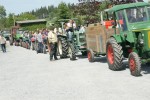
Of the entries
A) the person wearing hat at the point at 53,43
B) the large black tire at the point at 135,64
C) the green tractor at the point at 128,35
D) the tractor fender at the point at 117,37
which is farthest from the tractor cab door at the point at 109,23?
the person wearing hat at the point at 53,43

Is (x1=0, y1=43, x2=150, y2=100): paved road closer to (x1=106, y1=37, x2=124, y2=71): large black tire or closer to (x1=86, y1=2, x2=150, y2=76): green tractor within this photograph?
(x1=106, y1=37, x2=124, y2=71): large black tire

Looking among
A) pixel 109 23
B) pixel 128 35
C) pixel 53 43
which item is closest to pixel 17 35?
pixel 53 43

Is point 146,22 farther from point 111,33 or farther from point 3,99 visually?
point 3,99

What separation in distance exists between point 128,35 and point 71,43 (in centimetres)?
671

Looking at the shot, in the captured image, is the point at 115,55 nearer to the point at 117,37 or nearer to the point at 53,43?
the point at 117,37

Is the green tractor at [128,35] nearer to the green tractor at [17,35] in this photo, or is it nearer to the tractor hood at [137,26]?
the tractor hood at [137,26]

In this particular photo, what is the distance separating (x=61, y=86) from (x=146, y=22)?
13.8ft

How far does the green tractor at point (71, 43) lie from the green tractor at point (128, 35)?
164 inches

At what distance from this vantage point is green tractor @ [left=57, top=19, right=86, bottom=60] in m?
18.9

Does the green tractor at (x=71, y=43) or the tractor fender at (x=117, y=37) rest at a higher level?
the tractor fender at (x=117, y=37)

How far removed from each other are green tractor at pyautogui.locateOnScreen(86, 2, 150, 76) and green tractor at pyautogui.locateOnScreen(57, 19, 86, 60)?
13.7ft

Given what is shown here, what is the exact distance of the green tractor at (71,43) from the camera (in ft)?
62.0

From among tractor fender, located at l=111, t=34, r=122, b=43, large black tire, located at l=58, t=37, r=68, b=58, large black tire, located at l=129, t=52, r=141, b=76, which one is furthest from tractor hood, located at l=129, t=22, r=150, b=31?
large black tire, located at l=58, t=37, r=68, b=58

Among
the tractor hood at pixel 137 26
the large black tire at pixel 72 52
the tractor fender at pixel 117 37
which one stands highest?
the tractor hood at pixel 137 26
